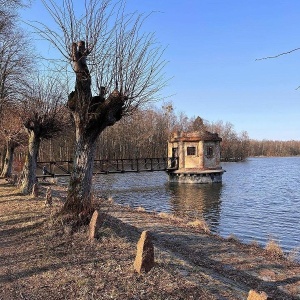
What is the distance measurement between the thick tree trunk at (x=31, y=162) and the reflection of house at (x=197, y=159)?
22922mm

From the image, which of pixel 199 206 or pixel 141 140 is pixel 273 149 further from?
pixel 199 206

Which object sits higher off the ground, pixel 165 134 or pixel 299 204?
pixel 165 134

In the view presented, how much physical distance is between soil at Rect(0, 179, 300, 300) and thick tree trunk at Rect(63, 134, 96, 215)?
1.46 feet

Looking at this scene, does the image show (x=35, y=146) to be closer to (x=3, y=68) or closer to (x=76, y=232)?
(x=3, y=68)

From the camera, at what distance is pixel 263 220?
53.6ft

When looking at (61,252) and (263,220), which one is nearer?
(61,252)

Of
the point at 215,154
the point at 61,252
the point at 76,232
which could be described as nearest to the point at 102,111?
the point at 76,232

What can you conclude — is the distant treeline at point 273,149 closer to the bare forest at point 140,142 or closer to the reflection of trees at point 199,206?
the bare forest at point 140,142

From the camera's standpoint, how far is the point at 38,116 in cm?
1518

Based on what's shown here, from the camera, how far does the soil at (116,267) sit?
4574 millimetres

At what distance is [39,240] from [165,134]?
64829 mm

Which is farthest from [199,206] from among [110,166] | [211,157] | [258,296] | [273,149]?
[273,149]

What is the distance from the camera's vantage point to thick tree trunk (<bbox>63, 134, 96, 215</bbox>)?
8.10 m

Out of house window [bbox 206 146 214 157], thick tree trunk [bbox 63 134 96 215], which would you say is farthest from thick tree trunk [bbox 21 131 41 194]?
house window [bbox 206 146 214 157]
